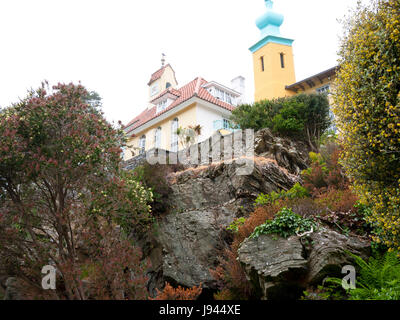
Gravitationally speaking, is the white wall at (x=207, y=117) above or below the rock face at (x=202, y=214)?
above

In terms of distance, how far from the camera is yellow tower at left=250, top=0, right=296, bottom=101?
1075 inches

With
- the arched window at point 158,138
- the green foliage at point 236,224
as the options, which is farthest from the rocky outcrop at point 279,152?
the arched window at point 158,138

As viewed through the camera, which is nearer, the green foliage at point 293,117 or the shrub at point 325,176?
the shrub at point 325,176

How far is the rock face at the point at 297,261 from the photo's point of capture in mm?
6363

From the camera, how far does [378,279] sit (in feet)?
19.2

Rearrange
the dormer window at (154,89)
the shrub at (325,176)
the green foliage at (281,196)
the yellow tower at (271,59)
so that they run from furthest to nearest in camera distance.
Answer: the dormer window at (154,89) < the yellow tower at (271,59) < the shrub at (325,176) < the green foliage at (281,196)

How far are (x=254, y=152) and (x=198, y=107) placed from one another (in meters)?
10.0

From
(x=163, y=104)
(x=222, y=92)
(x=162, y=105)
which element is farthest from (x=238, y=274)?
(x=162, y=105)

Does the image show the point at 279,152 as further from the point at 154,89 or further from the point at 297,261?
the point at 154,89

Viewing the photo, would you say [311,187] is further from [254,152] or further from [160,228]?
[160,228]

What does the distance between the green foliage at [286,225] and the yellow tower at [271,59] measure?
67.0ft

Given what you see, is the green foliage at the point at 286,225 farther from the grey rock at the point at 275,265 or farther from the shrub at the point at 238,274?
the shrub at the point at 238,274

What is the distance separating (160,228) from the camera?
12086 mm
